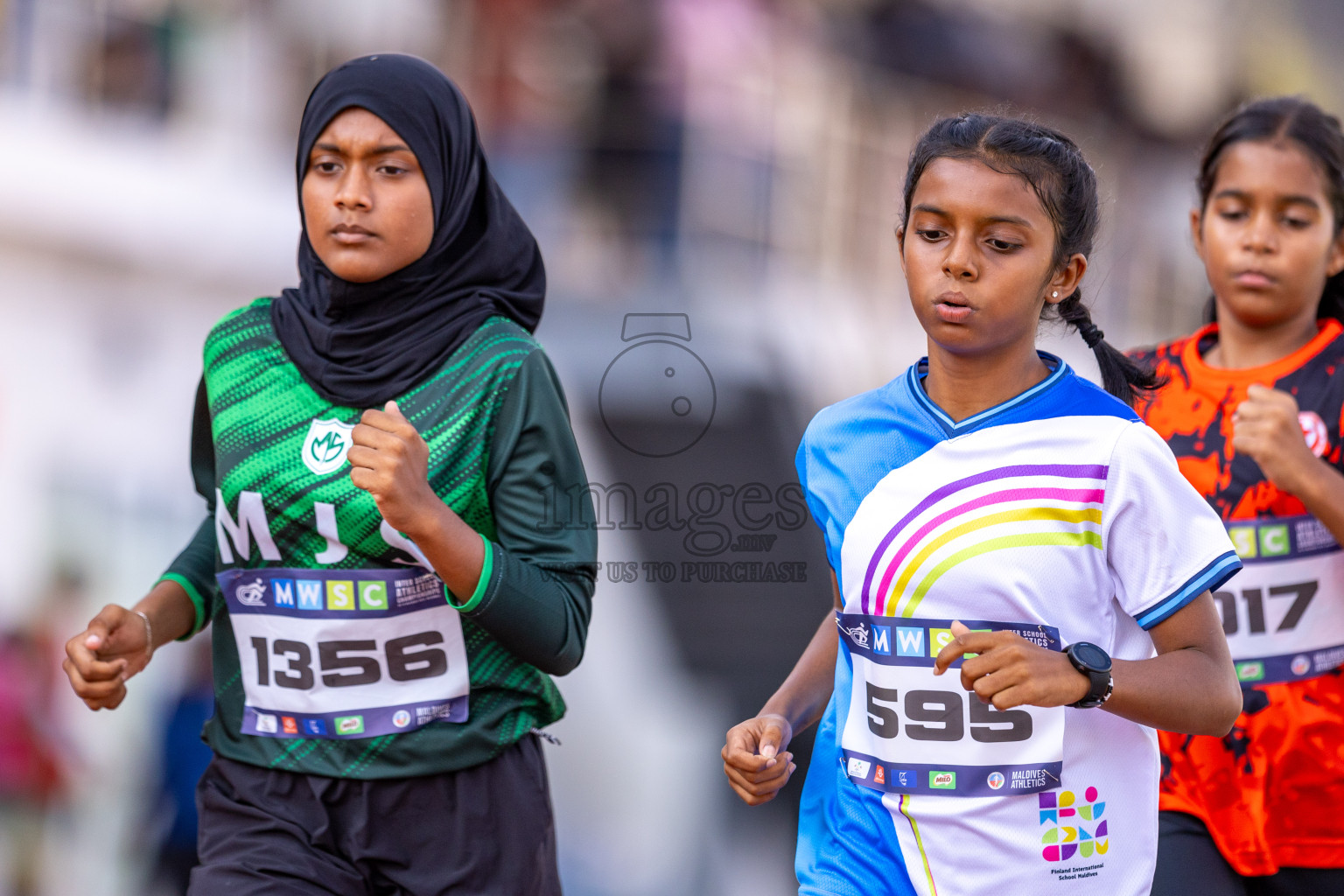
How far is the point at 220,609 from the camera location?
8.14 feet

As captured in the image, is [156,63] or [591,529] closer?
[591,529]

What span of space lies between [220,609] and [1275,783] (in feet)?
6.45

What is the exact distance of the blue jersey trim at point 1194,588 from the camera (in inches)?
74.8

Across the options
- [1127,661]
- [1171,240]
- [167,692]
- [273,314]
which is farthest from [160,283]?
[1171,240]

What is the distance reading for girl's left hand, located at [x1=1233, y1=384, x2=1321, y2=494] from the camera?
2.44m

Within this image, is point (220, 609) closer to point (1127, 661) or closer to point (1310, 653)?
point (1127, 661)

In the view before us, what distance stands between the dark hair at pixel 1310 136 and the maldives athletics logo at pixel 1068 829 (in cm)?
145

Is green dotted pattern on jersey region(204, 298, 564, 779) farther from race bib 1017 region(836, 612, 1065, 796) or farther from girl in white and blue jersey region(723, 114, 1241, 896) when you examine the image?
race bib 1017 region(836, 612, 1065, 796)

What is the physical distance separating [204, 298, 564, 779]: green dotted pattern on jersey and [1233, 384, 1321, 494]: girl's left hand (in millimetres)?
1266

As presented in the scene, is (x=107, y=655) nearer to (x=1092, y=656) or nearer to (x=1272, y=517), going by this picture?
(x=1092, y=656)

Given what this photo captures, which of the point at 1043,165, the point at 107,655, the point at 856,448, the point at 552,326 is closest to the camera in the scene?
the point at 1043,165

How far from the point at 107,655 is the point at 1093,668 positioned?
164 centimetres

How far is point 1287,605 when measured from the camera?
8.69ft

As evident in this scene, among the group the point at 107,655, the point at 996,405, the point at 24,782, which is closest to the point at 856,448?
the point at 996,405
